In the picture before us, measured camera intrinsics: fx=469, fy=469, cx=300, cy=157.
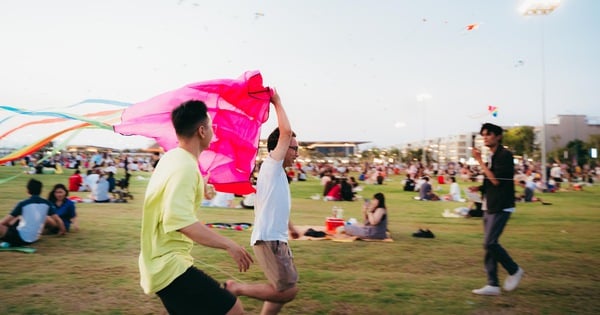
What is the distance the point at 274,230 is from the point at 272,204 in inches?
8.7

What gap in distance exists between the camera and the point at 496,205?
6145mm

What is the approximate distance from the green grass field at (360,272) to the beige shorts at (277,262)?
1.65 metres

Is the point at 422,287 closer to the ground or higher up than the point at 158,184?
closer to the ground

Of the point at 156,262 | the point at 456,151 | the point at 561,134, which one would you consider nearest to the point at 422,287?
the point at 156,262

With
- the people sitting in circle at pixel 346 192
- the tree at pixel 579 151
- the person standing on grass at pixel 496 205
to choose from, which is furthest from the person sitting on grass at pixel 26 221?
the tree at pixel 579 151

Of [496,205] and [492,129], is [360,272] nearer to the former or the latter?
[496,205]

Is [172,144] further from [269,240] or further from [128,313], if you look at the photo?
[128,313]

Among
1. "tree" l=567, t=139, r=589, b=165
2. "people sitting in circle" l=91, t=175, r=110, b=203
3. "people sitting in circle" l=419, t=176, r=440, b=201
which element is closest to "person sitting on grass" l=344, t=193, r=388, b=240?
"people sitting in circle" l=91, t=175, r=110, b=203

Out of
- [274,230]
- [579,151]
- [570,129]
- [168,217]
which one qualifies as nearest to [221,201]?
[274,230]

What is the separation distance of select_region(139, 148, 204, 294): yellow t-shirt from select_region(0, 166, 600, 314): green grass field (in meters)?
2.91

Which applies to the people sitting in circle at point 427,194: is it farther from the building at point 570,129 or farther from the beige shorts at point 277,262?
the building at point 570,129

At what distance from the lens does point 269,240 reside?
3977 mm

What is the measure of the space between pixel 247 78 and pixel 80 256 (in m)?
5.68

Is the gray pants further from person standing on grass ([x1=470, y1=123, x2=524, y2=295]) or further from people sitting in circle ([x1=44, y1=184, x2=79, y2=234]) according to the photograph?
people sitting in circle ([x1=44, y1=184, x2=79, y2=234])
